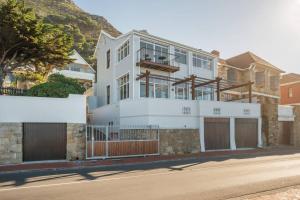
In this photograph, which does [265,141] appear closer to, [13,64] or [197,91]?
[197,91]

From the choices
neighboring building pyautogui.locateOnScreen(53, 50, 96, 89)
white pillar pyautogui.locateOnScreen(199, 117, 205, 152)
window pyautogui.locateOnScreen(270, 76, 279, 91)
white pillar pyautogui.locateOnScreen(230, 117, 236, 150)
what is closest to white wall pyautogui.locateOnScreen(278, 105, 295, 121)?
window pyautogui.locateOnScreen(270, 76, 279, 91)

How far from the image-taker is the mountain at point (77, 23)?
228 feet

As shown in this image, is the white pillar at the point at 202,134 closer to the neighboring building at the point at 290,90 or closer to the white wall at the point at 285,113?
the white wall at the point at 285,113

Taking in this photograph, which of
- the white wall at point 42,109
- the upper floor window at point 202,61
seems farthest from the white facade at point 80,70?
the white wall at point 42,109

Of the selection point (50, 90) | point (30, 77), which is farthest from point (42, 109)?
point (30, 77)

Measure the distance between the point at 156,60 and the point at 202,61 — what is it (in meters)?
7.03

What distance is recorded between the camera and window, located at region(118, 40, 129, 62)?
25134 millimetres

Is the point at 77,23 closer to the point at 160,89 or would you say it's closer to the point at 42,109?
the point at 160,89

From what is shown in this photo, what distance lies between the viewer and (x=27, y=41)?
1708 cm

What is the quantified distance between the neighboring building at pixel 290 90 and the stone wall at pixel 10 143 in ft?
133

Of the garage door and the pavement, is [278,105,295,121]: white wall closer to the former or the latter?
the pavement

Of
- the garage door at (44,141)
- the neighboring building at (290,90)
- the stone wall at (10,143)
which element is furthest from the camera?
the neighboring building at (290,90)

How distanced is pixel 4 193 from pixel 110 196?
3410 mm

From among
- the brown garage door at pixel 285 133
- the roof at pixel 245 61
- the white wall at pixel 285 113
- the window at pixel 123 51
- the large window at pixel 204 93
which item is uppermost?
the roof at pixel 245 61
